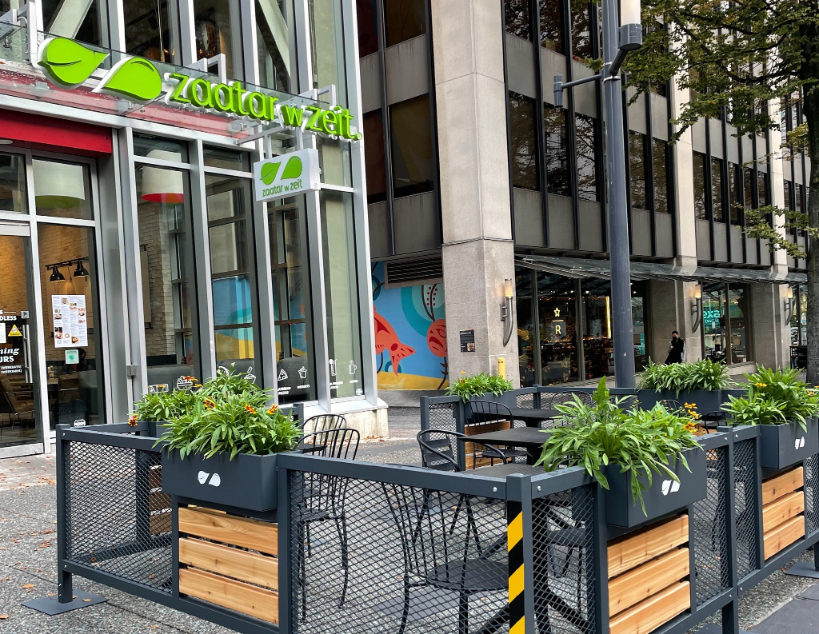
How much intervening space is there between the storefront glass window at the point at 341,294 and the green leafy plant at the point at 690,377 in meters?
6.40

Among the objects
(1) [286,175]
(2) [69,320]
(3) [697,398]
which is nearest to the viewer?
(3) [697,398]

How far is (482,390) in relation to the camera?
904cm

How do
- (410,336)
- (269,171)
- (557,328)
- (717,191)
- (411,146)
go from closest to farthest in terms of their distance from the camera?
(269,171) < (411,146) < (410,336) < (557,328) < (717,191)

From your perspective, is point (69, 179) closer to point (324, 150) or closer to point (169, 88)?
point (169, 88)

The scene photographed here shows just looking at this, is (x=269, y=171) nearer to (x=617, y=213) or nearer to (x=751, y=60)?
(x=617, y=213)

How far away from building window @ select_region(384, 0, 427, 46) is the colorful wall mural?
6.28 meters

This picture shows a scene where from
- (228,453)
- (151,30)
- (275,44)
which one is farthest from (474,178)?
(228,453)

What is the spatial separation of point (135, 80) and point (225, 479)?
786cm

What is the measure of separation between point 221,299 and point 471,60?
973 cm

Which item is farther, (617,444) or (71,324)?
(71,324)

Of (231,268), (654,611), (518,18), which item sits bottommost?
(654,611)

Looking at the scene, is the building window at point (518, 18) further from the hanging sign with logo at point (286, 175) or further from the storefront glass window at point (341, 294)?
the hanging sign with logo at point (286, 175)

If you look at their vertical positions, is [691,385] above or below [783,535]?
above

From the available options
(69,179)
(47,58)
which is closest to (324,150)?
(69,179)
